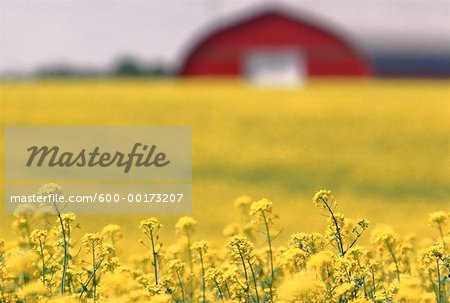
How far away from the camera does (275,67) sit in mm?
40656

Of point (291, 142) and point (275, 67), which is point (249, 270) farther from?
point (275, 67)

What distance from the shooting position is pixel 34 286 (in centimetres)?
364

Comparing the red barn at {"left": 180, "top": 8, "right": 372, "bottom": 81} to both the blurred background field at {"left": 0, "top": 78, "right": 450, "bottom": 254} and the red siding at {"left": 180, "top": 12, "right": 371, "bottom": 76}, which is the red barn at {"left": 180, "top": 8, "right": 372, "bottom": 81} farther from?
the blurred background field at {"left": 0, "top": 78, "right": 450, "bottom": 254}

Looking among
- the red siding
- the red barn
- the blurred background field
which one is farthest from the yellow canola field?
the red siding

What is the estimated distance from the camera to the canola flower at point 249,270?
11.7ft

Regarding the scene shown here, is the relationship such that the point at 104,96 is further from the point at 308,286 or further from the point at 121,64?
the point at 121,64

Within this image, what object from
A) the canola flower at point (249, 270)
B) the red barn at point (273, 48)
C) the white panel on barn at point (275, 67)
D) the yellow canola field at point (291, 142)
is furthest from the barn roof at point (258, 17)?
the canola flower at point (249, 270)

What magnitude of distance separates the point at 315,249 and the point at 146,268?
1452 millimetres

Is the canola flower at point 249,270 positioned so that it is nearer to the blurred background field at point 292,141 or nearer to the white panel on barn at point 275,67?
the blurred background field at point 292,141

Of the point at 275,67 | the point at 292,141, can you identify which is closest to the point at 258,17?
the point at 275,67

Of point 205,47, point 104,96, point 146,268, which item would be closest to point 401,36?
point 205,47

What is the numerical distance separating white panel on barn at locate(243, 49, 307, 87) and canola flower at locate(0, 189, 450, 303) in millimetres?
34566

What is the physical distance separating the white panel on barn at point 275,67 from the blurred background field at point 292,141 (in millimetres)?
9628

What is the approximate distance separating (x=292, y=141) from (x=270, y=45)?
1934 cm
